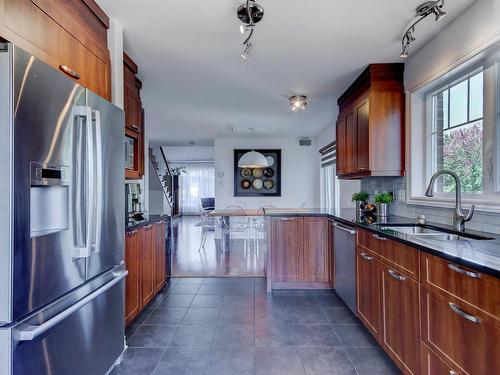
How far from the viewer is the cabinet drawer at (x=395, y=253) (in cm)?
163

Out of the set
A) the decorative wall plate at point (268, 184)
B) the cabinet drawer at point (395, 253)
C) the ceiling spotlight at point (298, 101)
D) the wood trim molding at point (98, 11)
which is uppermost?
the wood trim molding at point (98, 11)

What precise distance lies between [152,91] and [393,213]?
10.1 feet

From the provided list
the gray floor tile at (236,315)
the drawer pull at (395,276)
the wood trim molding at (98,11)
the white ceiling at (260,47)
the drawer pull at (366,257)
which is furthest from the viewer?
the gray floor tile at (236,315)

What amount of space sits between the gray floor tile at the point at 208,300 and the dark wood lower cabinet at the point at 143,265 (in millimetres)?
451

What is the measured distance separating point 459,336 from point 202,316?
2064mm

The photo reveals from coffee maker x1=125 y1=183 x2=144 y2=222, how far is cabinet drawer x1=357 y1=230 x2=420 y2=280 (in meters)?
2.12

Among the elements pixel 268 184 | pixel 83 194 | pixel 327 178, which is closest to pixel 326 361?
pixel 83 194

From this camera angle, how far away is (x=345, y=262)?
9.37 ft

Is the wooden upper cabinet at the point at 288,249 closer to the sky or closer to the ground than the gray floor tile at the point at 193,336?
closer to the sky

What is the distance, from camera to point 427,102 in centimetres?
271

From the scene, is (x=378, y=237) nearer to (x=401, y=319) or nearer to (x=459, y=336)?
(x=401, y=319)

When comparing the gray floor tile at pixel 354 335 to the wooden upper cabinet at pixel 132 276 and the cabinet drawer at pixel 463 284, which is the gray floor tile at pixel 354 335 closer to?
the cabinet drawer at pixel 463 284

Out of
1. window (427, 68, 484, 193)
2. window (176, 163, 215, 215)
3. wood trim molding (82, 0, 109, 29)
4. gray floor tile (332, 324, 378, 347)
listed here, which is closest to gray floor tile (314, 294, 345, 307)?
gray floor tile (332, 324, 378, 347)

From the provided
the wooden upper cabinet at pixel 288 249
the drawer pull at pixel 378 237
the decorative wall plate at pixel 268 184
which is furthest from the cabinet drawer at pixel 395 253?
the decorative wall plate at pixel 268 184
